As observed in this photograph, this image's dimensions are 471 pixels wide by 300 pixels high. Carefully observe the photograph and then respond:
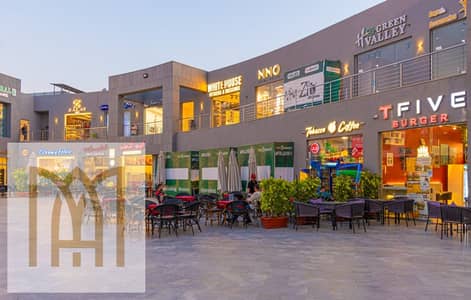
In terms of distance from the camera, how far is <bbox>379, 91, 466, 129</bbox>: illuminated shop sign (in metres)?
9.83

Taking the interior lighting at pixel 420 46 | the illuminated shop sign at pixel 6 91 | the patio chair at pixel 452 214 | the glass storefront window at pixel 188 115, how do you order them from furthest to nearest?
1. the illuminated shop sign at pixel 6 91
2. the glass storefront window at pixel 188 115
3. the interior lighting at pixel 420 46
4. the patio chair at pixel 452 214

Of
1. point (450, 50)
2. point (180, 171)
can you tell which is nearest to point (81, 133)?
point (180, 171)

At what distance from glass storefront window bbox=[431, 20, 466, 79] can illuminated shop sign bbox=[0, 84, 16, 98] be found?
28.0 meters

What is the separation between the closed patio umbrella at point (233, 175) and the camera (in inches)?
611

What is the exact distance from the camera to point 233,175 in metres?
15.7

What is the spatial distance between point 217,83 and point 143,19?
30554 mm

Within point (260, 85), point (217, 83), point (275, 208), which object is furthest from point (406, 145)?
point (217, 83)

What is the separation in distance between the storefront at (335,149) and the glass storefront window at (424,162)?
94cm

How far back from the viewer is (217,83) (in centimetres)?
2208

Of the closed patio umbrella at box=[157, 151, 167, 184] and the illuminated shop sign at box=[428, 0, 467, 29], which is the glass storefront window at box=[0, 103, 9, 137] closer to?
the closed patio umbrella at box=[157, 151, 167, 184]

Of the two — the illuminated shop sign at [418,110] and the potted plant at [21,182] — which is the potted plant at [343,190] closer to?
the illuminated shop sign at [418,110]

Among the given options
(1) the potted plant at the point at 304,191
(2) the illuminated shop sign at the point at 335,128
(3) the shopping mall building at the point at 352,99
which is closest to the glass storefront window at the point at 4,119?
(3) the shopping mall building at the point at 352,99

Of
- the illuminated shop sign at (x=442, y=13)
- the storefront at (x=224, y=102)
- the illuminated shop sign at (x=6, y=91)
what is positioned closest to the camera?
the illuminated shop sign at (x=442, y=13)

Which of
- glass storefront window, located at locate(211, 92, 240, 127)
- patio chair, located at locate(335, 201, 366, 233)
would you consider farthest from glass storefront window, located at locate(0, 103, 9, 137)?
patio chair, located at locate(335, 201, 366, 233)
